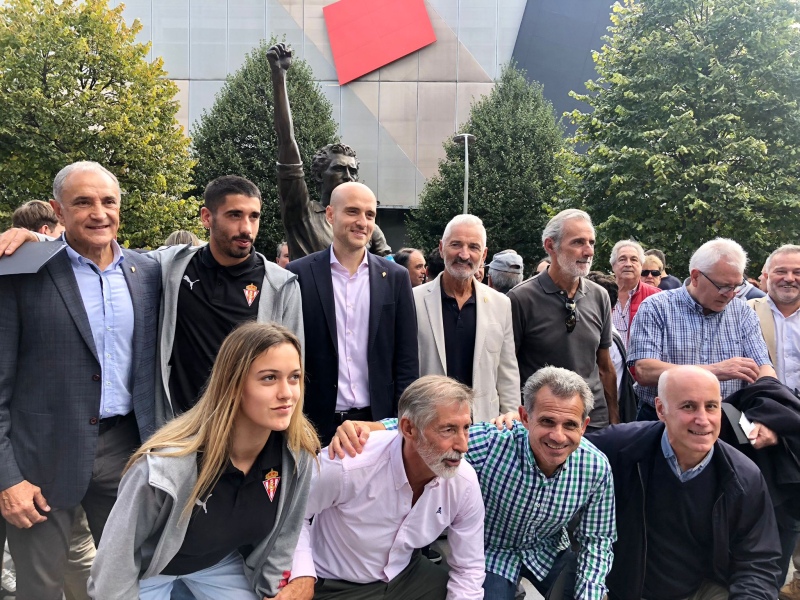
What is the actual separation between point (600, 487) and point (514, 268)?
3.20 meters

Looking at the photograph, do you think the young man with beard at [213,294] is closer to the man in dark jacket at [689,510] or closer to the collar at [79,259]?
the collar at [79,259]

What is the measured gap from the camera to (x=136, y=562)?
2.41 m

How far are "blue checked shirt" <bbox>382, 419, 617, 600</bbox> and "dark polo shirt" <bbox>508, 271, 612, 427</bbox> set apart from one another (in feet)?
2.77

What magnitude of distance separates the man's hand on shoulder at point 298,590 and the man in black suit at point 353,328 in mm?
822

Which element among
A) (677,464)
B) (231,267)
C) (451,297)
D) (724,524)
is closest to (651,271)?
(451,297)

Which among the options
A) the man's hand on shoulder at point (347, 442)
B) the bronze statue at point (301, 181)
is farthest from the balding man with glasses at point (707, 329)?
the bronze statue at point (301, 181)

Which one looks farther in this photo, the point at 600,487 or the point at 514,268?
the point at 514,268

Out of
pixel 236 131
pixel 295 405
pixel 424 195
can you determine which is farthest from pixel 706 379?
pixel 424 195

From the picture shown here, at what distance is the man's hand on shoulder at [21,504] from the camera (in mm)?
2740

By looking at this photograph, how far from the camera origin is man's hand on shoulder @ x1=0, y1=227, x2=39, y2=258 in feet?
9.37

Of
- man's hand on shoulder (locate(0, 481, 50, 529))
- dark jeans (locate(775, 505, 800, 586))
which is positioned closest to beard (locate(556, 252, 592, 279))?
dark jeans (locate(775, 505, 800, 586))

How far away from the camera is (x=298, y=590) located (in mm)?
2742

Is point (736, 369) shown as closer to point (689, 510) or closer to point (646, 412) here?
point (646, 412)

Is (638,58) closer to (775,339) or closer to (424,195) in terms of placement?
(424,195)
